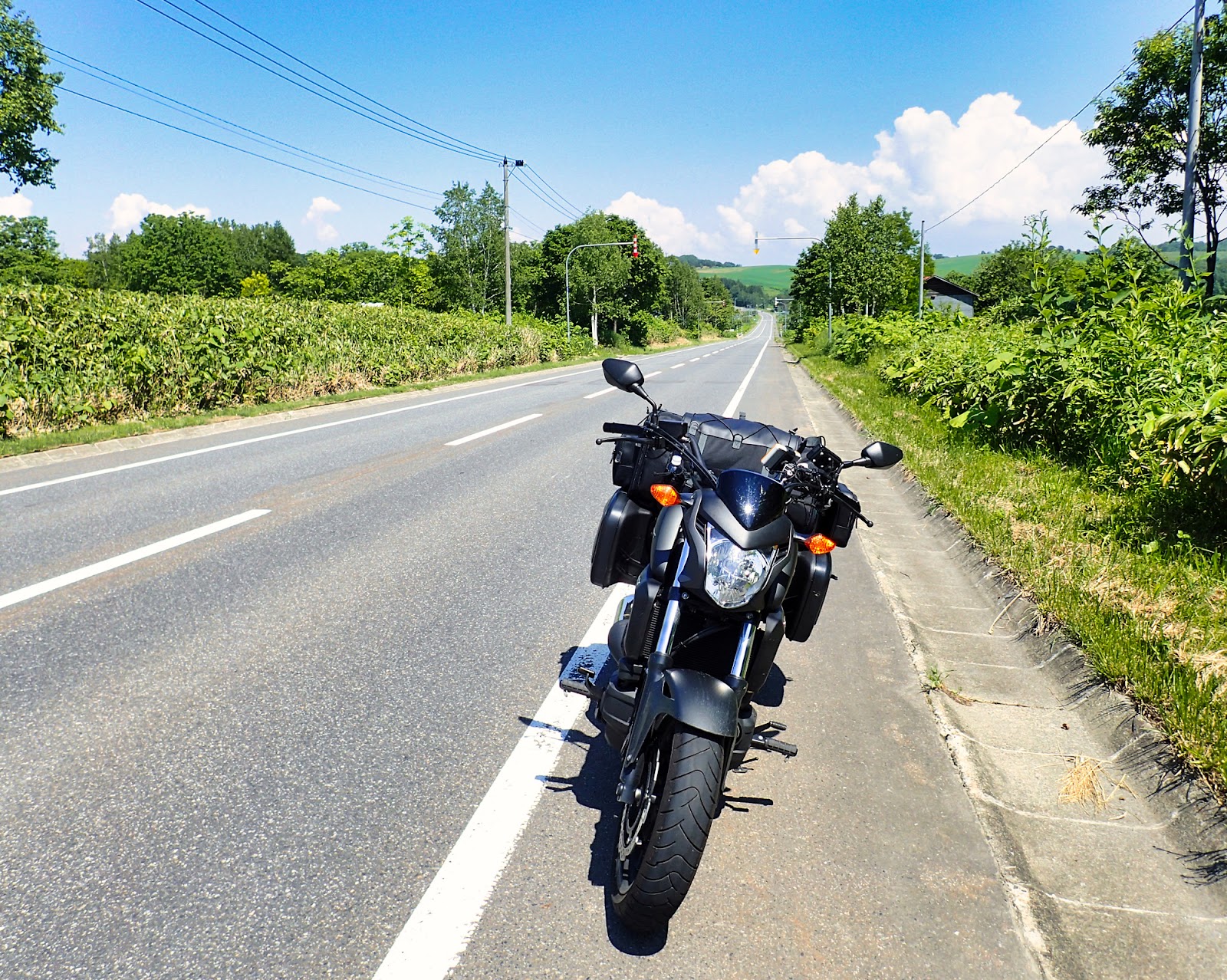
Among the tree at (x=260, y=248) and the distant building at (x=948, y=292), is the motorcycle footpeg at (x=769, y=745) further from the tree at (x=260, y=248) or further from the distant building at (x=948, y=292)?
the tree at (x=260, y=248)

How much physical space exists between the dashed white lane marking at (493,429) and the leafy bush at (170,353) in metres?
5.16

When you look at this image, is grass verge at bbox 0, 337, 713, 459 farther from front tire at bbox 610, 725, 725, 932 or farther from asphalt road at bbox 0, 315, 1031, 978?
front tire at bbox 610, 725, 725, 932

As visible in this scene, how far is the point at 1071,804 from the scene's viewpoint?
2895 millimetres

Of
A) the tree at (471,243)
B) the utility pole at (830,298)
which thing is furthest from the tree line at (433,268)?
the utility pole at (830,298)

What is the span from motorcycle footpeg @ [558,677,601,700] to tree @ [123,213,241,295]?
98.7 meters

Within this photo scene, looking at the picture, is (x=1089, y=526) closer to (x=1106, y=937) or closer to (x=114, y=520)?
(x=1106, y=937)

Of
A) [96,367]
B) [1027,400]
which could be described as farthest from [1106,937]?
[96,367]

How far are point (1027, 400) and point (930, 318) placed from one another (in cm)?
1233

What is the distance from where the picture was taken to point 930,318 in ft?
66.2

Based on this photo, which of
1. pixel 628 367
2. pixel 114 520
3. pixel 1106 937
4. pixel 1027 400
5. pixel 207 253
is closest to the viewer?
pixel 1106 937

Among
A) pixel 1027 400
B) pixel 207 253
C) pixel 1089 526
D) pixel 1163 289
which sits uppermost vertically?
pixel 207 253

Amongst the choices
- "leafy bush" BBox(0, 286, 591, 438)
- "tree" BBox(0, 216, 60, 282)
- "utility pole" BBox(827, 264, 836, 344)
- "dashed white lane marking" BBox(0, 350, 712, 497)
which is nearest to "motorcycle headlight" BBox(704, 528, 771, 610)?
"dashed white lane marking" BBox(0, 350, 712, 497)

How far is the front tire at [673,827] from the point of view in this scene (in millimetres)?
2086

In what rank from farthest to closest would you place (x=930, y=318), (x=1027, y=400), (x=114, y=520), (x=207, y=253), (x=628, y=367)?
(x=207, y=253) → (x=930, y=318) → (x=1027, y=400) → (x=114, y=520) → (x=628, y=367)
